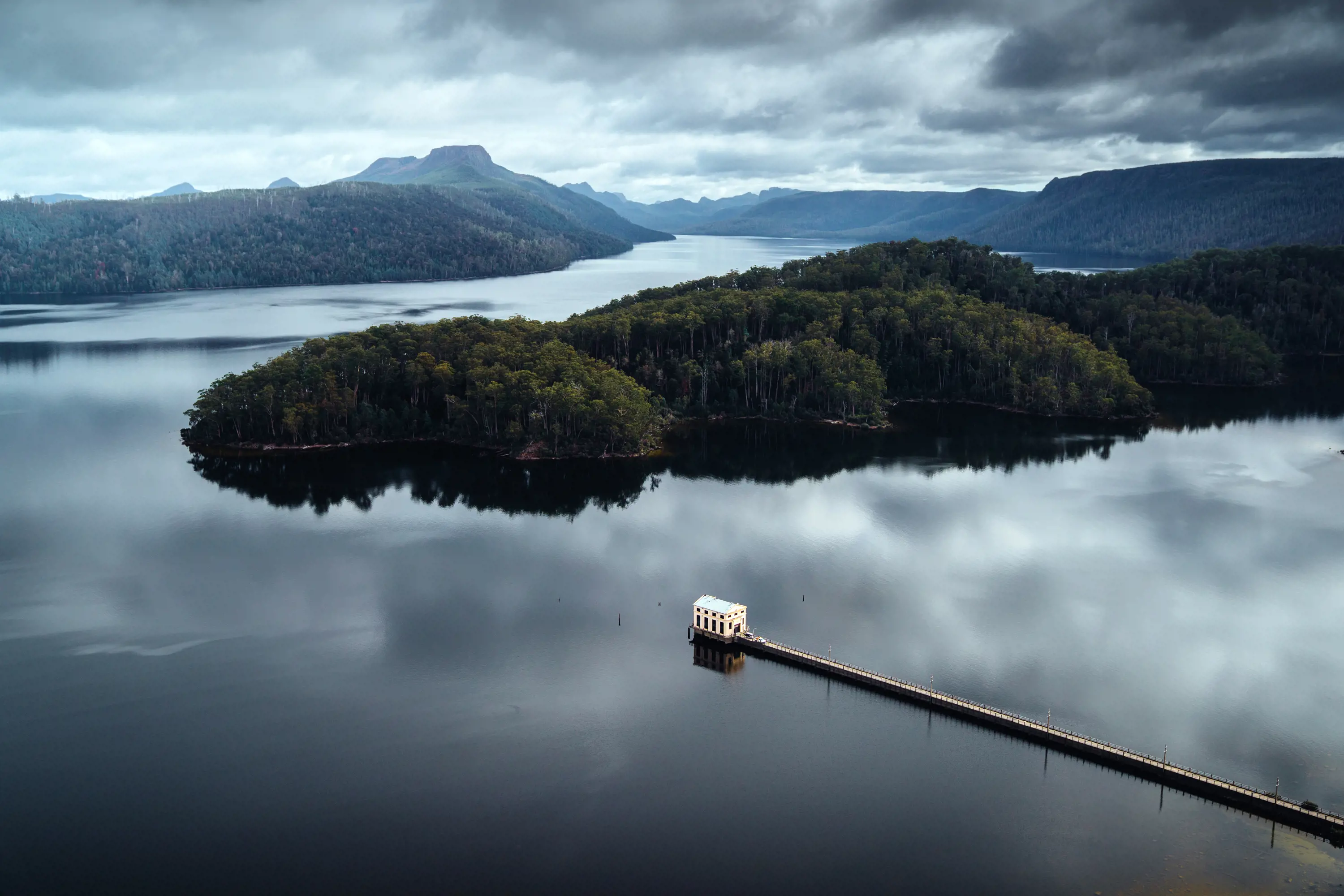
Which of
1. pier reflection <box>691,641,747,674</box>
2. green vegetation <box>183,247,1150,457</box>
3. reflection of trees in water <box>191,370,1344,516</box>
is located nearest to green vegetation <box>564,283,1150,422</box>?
green vegetation <box>183,247,1150,457</box>

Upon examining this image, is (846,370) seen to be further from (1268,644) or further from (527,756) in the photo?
(527,756)

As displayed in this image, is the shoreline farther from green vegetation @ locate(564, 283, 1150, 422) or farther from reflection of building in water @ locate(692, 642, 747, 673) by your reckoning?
reflection of building in water @ locate(692, 642, 747, 673)

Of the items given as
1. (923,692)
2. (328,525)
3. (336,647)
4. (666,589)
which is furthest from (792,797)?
(328,525)

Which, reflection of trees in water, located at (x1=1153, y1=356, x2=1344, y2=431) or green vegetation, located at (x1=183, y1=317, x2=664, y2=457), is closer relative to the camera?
green vegetation, located at (x1=183, y1=317, x2=664, y2=457)

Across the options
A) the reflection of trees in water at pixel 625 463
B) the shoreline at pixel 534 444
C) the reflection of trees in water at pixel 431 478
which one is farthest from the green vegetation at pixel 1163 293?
the reflection of trees in water at pixel 431 478

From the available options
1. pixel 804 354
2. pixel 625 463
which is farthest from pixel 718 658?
pixel 804 354

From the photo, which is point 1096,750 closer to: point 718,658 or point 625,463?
point 718,658

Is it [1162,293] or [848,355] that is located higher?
[1162,293]

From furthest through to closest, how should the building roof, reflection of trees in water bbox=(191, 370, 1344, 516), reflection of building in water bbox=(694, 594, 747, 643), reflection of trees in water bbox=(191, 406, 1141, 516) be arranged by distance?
reflection of trees in water bbox=(191, 370, 1344, 516), reflection of trees in water bbox=(191, 406, 1141, 516), the building roof, reflection of building in water bbox=(694, 594, 747, 643)
